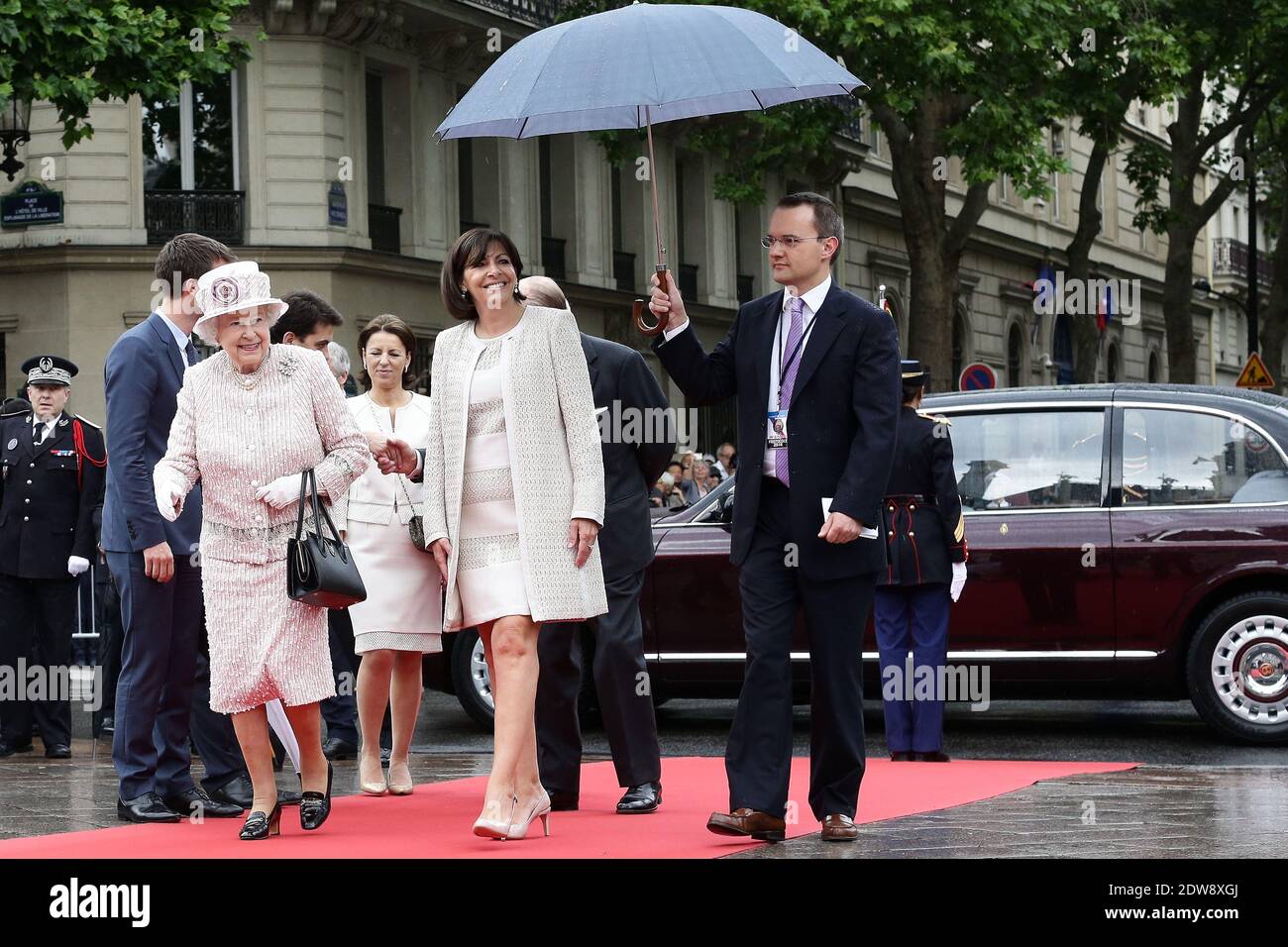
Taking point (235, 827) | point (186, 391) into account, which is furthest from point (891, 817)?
point (186, 391)

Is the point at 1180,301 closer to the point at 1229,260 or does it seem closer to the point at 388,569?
the point at 388,569

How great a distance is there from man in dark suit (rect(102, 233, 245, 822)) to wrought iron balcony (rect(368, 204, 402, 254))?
807 inches

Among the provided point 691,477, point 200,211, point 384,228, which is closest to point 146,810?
point 691,477

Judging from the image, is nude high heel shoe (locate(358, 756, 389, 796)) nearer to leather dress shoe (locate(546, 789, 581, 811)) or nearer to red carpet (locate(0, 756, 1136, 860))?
red carpet (locate(0, 756, 1136, 860))

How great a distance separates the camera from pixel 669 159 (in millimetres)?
36875

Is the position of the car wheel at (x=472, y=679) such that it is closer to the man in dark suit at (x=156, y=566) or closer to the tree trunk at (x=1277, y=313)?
the man in dark suit at (x=156, y=566)

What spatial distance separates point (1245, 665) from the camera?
11.5 metres

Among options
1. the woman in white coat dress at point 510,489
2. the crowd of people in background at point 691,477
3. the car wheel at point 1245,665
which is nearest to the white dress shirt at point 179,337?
the woman in white coat dress at point 510,489

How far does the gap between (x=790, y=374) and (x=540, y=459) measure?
3.01ft

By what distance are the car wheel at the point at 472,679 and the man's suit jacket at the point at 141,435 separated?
4.64 metres

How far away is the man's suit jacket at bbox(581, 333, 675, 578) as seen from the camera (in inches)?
328

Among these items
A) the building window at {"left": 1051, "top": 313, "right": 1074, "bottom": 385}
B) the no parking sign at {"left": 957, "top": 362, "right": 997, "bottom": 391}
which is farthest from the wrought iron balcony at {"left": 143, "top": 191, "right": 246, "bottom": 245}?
the building window at {"left": 1051, "top": 313, "right": 1074, "bottom": 385}

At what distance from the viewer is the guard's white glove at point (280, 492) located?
7.18 m
